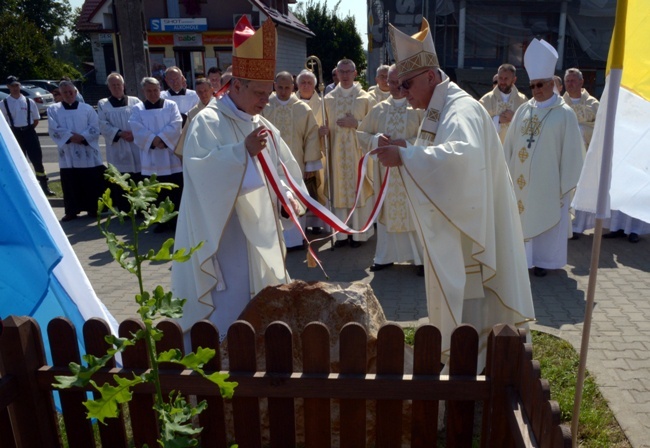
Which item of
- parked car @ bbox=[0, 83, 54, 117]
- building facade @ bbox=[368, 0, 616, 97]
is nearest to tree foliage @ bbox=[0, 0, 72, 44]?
parked car @ bbox=[0, 83, 54, 117]

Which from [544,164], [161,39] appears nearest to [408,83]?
[544,164]

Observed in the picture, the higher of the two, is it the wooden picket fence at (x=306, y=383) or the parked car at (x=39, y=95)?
the parked car at (x=39, y=95)

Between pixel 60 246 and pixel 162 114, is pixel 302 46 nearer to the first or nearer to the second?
pixel 162 114

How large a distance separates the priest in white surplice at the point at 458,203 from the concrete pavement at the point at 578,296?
1055 millimetres

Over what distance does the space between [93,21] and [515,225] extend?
3568 centimetres

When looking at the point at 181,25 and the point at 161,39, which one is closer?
the point at 181,25

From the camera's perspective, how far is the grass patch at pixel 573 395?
132 inches

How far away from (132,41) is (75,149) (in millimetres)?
1874

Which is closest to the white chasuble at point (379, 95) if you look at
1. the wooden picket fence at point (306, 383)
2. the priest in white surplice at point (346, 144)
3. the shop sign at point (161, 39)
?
the priest in white surplice at point (346, 144)

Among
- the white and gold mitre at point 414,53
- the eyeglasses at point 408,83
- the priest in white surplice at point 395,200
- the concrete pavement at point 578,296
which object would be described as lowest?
the concrete pavement at point 578,296

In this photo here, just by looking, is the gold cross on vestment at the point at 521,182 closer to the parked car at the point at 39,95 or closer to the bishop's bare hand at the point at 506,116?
the bishop's bare hand at the point at 506,116

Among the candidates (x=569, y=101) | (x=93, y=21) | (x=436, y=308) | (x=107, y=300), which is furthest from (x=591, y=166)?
(x=93, y=21)

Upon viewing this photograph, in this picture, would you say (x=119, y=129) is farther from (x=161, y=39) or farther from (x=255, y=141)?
(x=161, y=39)

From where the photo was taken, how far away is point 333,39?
4181 cm
